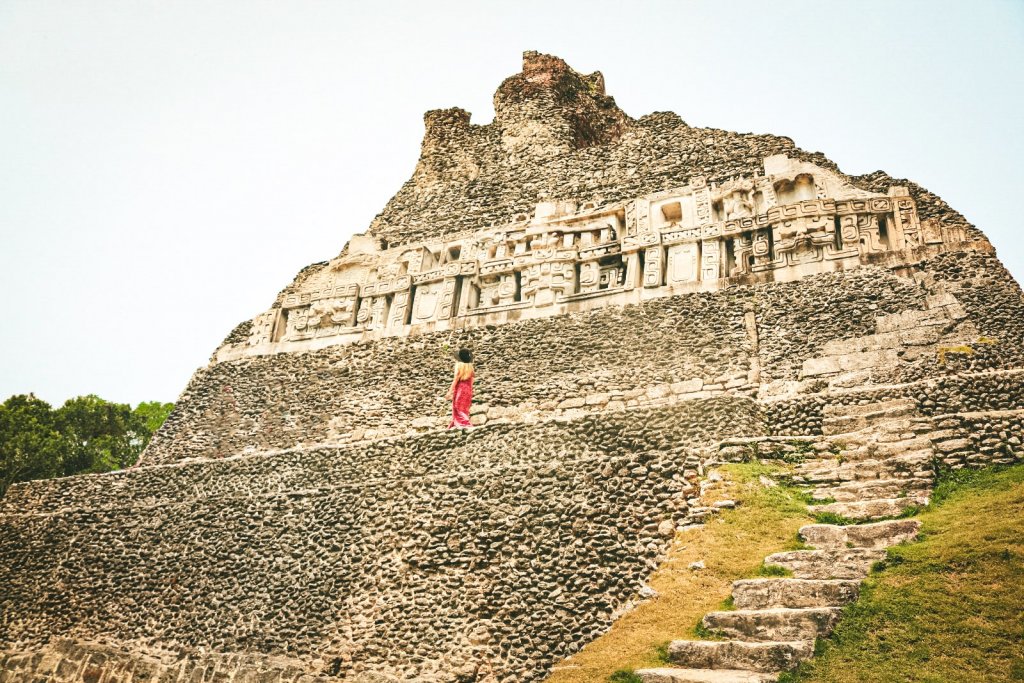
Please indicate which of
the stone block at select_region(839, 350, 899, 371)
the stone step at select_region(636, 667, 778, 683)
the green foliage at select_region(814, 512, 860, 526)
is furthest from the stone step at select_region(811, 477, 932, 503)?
the stone step at select_region(636, 667, 778, 683)

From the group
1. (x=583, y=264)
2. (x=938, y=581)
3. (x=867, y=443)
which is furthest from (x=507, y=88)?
(x=938, y=581)

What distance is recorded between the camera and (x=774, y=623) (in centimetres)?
667

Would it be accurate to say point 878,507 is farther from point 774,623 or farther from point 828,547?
point 774,623

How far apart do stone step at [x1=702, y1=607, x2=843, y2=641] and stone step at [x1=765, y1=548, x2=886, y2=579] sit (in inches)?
22.1

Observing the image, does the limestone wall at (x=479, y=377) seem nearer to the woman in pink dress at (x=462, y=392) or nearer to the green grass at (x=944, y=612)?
the woman in pink dress at (x=462, y=392)

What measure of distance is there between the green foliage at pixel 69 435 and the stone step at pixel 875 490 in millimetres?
21321

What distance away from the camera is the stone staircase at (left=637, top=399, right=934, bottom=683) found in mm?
6465

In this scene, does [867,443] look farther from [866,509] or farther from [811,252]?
[811,252]

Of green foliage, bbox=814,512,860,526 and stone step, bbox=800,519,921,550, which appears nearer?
stone step, bbox=800,519,921,550

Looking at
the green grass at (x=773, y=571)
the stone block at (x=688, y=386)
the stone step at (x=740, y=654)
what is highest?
the stone block at (x=688, y=386)

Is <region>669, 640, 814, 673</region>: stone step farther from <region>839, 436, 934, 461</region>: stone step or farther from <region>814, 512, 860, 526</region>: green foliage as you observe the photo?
<region>839, 436, 934, 461</region>: stone step

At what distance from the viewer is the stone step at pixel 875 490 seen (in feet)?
26.2

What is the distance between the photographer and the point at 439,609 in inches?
371

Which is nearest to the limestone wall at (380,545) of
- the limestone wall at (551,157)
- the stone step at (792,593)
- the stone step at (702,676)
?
the stone step at (792,593)
